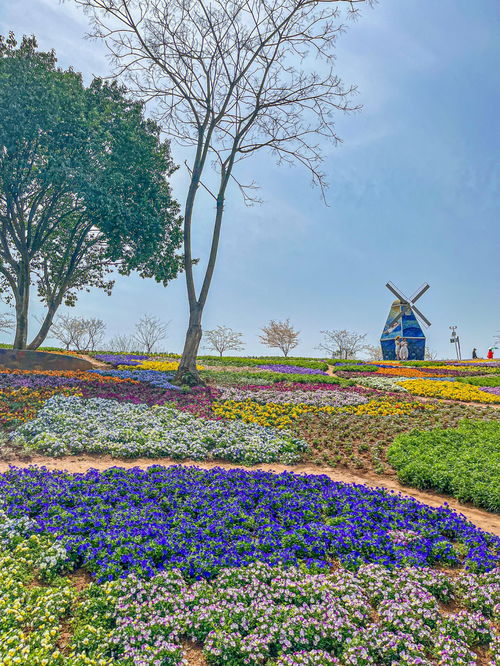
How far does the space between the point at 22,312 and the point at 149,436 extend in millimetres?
13983

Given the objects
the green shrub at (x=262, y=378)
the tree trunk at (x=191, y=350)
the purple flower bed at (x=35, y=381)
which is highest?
the tree trunk at (x=191, y=350)

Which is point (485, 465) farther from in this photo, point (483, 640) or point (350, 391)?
point (350, 391)

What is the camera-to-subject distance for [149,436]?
8.58 meters

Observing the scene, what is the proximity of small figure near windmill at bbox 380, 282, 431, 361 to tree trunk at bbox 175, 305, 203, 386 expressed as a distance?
3375cm

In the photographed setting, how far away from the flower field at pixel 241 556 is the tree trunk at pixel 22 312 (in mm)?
12125

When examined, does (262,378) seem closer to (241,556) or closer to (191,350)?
(191,350)

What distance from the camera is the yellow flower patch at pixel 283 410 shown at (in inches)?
423

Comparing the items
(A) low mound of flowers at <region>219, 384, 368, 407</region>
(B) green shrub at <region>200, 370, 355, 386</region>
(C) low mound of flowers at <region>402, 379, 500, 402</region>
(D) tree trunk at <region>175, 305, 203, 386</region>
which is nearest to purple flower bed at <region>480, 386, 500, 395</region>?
(C) low mound of flowers at <region>402, 379, 500, 402</region>

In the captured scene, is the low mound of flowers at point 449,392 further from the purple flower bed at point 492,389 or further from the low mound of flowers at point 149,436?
the low mound of flowers at point 149,436

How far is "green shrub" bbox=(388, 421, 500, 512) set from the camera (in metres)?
6.16

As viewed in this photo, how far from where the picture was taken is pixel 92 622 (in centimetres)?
320

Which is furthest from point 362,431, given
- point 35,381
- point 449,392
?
point 35,381

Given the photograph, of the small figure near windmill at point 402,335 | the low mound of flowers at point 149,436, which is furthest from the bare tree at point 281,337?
the low mound of flowers at point 149,436

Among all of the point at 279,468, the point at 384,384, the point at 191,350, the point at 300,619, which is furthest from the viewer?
the point at 384,384
